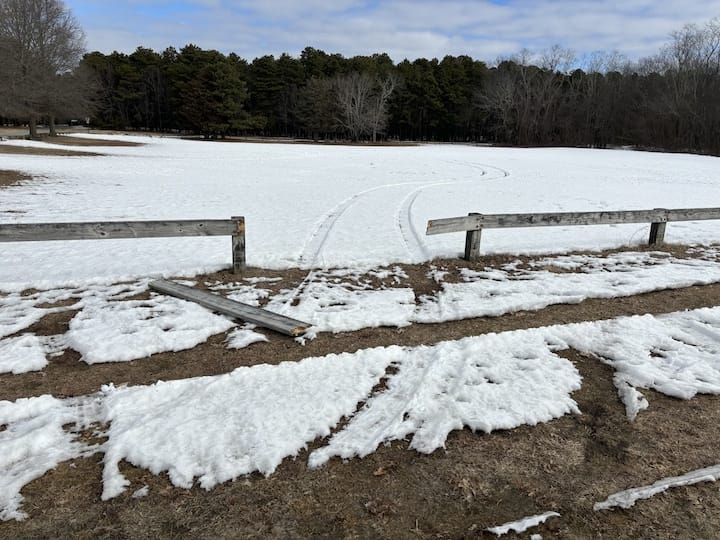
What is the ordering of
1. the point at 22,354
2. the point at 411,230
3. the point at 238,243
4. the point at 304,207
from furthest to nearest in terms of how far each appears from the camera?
1. the point at 304,207
2. the point at 411,230
3. the point at 238,243
4. the point at 22,354

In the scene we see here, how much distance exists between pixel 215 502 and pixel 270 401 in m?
1.13

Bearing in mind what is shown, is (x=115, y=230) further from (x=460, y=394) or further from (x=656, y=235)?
(x=656, y=235)

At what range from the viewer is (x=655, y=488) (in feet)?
10.5

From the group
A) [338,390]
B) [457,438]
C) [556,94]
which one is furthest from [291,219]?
[556,94]

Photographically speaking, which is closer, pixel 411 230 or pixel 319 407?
pixel 319 407

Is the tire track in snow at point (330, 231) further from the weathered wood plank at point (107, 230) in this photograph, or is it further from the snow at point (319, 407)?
the snow at point (319, 407)

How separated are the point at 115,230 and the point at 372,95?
70782mm

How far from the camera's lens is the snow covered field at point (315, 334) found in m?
3.64

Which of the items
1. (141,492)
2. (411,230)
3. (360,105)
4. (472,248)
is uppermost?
(360,105)

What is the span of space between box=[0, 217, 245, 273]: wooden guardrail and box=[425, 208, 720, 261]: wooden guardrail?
122 inches

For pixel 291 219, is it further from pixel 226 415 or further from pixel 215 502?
pixel 215 502

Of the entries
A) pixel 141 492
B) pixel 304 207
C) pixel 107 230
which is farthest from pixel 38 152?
pixel 141 492

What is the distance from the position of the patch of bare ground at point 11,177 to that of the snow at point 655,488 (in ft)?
61.7

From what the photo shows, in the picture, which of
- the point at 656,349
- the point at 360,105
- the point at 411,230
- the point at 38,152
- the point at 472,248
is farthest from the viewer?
the point at 360,105
